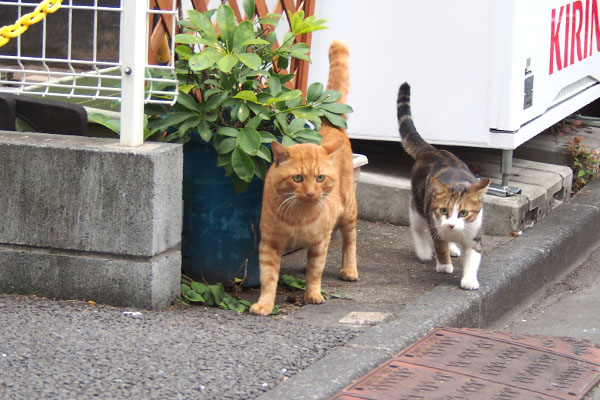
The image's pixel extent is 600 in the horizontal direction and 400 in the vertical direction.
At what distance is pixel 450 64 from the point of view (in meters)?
5.65

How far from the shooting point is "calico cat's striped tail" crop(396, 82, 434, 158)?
210 inches

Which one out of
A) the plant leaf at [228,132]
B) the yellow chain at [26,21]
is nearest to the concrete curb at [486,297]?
the plant leaf at [228,132]

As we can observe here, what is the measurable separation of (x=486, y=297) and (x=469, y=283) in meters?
0.11

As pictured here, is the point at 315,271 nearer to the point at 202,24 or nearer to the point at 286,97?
the point at 286,97

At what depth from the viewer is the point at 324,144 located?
4344 millimetres

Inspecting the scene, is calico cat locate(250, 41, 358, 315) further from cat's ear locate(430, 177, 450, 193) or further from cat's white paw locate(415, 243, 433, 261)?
cat's white paw locate(415, 243, 433, 261)

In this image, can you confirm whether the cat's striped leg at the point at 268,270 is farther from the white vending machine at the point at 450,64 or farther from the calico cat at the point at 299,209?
the white vending machine at the point at 450,64

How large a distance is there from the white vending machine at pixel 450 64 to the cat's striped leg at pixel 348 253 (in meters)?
1.35

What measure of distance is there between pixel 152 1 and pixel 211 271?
140 centimetres

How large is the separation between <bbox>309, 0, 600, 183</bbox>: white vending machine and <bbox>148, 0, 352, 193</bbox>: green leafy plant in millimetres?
1435

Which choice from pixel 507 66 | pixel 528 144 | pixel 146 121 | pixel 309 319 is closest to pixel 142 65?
pixel 146 121

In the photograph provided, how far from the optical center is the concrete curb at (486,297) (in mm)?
3184

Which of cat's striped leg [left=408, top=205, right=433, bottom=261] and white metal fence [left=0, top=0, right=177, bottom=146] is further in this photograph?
cat's striped leg [left=408, top=205, right=433, bottom=261]

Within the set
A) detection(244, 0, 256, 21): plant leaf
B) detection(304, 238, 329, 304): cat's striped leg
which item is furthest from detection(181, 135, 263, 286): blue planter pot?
detection(244, 0, 256, 21): plant leaf
